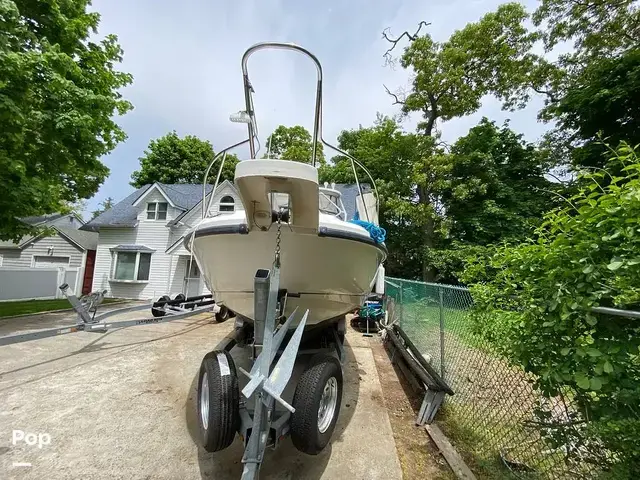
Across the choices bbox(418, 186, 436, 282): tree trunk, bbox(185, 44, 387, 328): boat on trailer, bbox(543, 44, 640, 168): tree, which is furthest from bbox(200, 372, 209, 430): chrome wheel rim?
bbox(418, 186, 436, 282): tree trunk

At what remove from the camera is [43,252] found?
15.0m

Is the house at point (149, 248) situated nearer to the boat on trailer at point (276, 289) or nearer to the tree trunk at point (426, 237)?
the tree trunk at point (426, 237)

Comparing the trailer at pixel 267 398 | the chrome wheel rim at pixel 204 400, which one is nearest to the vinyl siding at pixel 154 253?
the chrome wheel rim at pixel 204 400

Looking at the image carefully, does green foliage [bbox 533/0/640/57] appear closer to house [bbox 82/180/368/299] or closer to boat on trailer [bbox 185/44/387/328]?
house [bbox 82/180/368/299]

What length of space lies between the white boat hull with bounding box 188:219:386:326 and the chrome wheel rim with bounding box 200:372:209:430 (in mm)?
795

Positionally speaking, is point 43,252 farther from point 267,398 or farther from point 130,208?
point 267,398

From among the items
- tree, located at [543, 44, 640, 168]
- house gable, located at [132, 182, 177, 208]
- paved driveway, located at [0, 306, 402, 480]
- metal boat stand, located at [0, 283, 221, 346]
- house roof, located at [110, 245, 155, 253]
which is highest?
tree, located at [543, 44, 640, 168]

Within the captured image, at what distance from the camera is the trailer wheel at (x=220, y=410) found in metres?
2.18

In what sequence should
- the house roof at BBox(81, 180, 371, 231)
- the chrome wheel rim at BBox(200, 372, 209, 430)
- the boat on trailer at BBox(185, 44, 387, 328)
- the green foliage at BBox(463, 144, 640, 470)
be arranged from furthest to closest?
the house roof at BBox(81, 180, 371, 231), the chrome wheel rim at BBox(200, 372, 209, 430), the boat on trailer at BBox(185, 44, 387, 328), the green foliage at BBox(463, 144, 640, 470)

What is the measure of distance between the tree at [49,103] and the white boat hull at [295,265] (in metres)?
5.37

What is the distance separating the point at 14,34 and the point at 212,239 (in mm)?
7062

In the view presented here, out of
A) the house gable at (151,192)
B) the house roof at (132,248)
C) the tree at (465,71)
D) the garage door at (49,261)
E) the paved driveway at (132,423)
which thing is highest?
the tree at (465,71)

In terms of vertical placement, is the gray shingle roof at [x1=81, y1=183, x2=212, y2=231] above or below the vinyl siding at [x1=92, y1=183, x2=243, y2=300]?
above

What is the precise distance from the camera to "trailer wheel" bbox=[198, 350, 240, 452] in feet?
7.14
